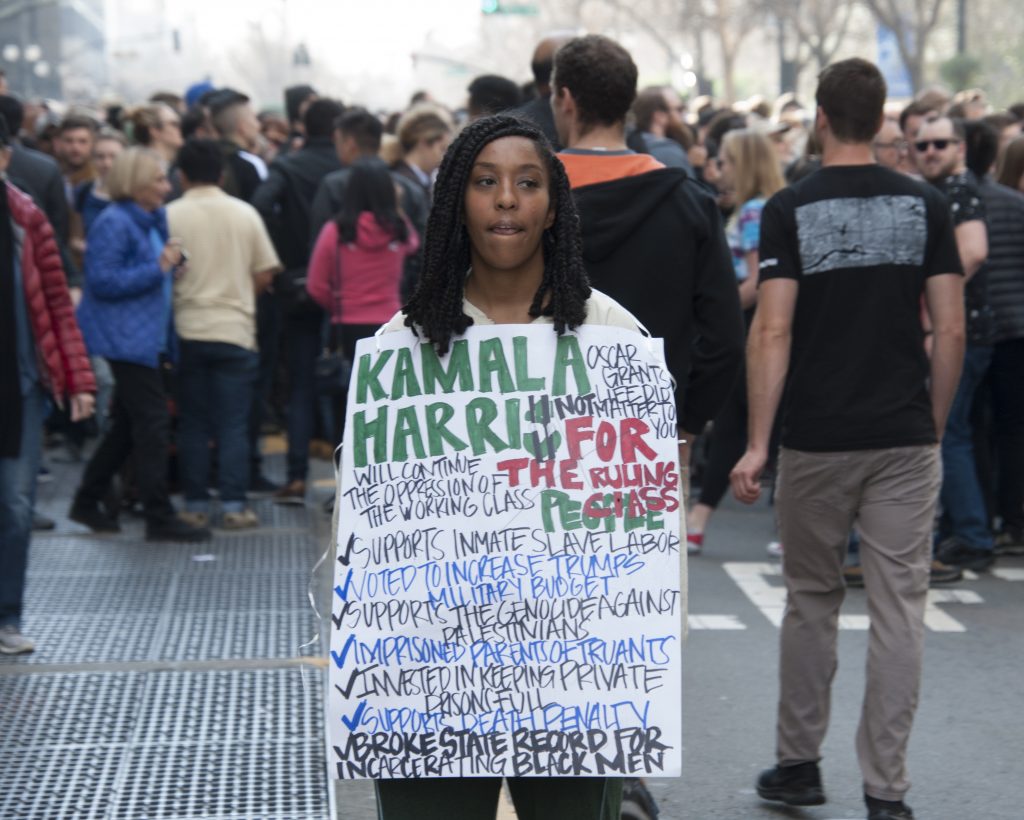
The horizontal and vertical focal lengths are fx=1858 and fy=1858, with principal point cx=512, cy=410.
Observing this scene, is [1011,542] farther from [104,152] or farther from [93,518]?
[104,152]

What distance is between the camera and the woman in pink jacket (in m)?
9.32

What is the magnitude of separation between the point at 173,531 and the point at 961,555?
3833 mm

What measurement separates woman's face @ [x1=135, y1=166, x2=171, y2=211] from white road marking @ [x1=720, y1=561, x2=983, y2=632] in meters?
3.22

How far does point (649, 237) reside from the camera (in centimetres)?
493

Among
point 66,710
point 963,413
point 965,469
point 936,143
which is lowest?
point 66,710

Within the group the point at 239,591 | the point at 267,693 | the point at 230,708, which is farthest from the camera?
the point at 239,591

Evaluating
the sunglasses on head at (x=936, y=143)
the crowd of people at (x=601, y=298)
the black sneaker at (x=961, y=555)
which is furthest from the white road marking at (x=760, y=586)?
the sunglasses on head at (x=936, y=143)

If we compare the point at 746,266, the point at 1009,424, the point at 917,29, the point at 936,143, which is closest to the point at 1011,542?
the point at 1009,424

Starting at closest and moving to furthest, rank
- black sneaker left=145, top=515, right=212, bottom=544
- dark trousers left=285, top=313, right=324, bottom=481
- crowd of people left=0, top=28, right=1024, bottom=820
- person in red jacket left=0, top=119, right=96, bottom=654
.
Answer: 1. crowd of people left=0, top=28, right=1024, bottom=820
2. person in red jacket left=0, top=119, right=96, bottom=654
3. black sneaker left=145, top=515, right=212, bottom=544
4. dark trousers left=285, top=313, right=324, bottom=481

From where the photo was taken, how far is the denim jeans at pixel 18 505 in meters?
6.82

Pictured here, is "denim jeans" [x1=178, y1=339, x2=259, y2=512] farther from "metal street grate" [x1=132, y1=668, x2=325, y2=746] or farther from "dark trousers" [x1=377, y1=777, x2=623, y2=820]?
"dark trousers" [x1=377, y1=777, x2=623, y2=820]

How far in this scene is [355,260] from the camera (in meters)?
9.39

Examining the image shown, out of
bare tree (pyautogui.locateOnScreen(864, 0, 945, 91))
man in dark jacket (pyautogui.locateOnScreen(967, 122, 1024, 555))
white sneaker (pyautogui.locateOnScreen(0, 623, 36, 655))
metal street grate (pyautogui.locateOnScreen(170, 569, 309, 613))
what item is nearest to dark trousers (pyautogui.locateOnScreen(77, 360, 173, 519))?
metal street grate (pyautogui.locateOnScreen(170, 569, 309, 613))

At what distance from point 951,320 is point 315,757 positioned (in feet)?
7.55
